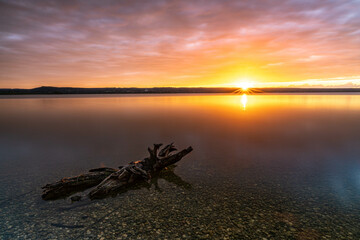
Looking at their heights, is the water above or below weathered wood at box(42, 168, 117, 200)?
below

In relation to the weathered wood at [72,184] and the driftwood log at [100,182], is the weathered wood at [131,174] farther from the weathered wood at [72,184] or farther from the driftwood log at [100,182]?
the weathered wood at [72,184]

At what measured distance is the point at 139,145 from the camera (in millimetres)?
21688

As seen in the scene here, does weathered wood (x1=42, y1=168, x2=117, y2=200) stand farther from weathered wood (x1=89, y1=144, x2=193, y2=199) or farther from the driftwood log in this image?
weathered wood (x1=89, y1=144, x2=193, y2=199)

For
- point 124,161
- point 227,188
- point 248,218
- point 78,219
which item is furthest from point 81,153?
point 248,218

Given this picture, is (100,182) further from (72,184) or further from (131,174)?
(131,174)

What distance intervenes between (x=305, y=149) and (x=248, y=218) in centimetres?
1464

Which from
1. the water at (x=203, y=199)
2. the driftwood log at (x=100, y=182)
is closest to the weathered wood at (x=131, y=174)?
the driftwood log at (x=100, y=182)

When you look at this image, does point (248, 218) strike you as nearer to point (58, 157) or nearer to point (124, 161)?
point (124, 161)

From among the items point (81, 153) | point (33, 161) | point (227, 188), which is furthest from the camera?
point (81, 153)

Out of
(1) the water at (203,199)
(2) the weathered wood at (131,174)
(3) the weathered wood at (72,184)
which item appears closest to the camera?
(1) the water at (203,199)

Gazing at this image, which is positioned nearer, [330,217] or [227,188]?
[330,217]

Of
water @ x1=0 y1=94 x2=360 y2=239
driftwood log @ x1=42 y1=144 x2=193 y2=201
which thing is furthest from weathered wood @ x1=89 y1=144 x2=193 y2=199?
water @ x1=0 y1=94 x2=360 y2=239

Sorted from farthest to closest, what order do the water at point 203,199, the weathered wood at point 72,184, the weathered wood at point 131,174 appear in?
the weathered wood at point 131,174 → the weathered wood at point 72,184 → the water at point 203,199

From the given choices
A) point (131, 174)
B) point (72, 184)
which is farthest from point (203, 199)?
point (72, 184)
